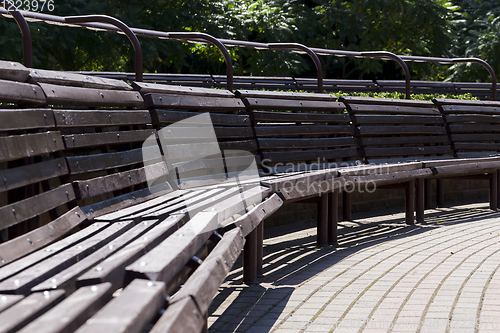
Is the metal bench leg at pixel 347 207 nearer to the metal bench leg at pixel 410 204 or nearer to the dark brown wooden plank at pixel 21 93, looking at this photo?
the metal bench leg at pixel 410 204

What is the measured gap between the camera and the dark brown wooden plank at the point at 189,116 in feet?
13.0

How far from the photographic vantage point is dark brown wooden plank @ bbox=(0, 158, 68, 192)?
2403 mm

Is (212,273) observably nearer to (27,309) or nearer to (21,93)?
(27,309)

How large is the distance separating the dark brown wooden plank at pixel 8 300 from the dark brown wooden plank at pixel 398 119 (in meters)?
4.92

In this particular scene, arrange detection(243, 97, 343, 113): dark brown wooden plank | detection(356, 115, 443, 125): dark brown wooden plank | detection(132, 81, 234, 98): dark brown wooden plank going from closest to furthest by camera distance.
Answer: detection(132, 81, 234, 98): dark brown wooden plank
detection(243, 97, 343, 113): dark brown wooden plank
detection(356, 115, 443, 125): dark brown wooden plank

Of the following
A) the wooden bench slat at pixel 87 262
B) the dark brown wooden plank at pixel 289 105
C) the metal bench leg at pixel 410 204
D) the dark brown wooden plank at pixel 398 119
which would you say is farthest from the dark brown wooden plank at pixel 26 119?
the metal bench leg at pixel 410 204

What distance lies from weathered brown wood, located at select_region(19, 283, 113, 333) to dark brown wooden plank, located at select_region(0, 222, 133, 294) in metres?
0.20

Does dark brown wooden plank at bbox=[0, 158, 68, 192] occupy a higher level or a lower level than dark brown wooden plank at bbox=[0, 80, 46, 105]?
lower

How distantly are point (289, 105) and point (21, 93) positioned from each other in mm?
3080

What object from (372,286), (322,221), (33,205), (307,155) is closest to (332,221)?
(322,221)

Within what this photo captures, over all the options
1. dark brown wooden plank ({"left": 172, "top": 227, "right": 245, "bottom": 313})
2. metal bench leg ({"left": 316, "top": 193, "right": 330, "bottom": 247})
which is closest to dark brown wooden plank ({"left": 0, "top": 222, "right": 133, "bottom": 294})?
dark brown wooden plank ({"left": 172, "top": 227, "right": 245, "bottom": 313})

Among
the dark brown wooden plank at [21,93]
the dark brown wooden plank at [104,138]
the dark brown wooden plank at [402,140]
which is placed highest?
the dark brown wooden plank at [21,93]

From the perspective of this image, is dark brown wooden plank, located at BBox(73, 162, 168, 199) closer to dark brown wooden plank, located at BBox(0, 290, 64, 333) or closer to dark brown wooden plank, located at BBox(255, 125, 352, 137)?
dark brown wooden plank, located at BBox(0, 290, 64, 333)

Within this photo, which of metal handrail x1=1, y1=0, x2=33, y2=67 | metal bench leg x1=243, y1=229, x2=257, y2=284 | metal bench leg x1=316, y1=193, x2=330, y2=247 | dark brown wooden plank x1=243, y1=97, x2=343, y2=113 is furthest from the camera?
dark brown wooden plank x1=243, y1=97, x2=343, y2=113
